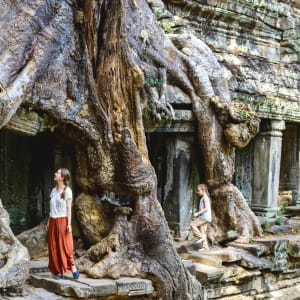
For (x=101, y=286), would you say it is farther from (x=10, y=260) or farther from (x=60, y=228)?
(x=10, y=260)

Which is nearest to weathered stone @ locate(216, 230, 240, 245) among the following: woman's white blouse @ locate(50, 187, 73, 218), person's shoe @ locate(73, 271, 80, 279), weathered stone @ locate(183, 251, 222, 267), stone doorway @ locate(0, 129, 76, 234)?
weathered stone @ locate(183, 251, 222, 267)

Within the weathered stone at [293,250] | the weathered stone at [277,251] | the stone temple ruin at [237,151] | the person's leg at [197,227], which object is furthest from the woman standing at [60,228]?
the weathered stone at [293,250]

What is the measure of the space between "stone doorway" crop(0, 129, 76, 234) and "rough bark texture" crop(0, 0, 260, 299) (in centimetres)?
141

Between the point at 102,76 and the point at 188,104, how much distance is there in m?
2.24

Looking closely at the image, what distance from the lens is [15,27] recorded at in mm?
7785

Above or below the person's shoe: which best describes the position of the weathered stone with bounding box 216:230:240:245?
above

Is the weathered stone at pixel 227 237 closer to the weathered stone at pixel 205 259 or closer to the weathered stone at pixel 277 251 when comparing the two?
the weathered stone at pixel 277 251

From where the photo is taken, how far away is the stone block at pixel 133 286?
24.3 ft

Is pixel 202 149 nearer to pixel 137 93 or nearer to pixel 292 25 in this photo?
pixel 137 93

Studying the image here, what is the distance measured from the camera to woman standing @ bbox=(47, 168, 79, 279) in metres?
7.22

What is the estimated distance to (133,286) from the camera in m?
7.54

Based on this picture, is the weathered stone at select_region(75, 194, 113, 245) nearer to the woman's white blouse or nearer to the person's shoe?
the person's shoe

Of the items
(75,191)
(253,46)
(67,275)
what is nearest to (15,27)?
(75,191)

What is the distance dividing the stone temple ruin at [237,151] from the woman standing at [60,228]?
110 cm
